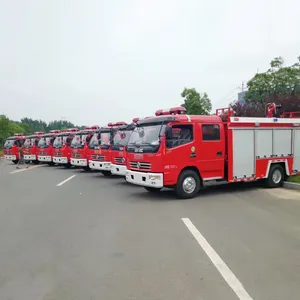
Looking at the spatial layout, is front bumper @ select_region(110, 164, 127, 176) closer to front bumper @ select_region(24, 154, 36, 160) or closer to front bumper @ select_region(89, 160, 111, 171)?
front bumper @ select_region(89, 160, 111, 171)

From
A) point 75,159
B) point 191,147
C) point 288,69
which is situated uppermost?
point 288,69

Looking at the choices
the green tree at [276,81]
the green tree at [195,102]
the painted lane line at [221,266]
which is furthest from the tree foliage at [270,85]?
the painted lane line at [221,266]

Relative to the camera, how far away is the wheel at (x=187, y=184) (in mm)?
10000

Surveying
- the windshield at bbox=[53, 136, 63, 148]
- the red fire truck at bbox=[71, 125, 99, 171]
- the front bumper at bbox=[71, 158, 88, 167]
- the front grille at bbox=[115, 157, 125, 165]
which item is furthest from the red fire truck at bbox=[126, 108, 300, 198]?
the windshield at bbox=[53, 136, 63, 148]

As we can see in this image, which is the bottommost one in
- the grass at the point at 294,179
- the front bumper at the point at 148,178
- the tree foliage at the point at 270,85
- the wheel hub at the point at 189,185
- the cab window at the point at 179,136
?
the grass at the point at 294,179

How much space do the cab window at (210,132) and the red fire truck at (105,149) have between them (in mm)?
6411

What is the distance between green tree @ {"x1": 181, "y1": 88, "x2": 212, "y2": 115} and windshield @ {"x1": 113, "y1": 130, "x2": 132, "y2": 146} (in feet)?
72.9

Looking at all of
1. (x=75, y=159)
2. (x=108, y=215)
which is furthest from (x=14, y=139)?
(x=108, y=215)

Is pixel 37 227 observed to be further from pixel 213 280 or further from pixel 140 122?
pixel 140 122

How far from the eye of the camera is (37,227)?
22.4 feet

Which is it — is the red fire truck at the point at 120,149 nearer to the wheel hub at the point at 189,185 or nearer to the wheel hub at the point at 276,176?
the wheel hub at the point at 189,185

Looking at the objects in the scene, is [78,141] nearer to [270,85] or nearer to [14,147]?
[14,147]

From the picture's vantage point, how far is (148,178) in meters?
9.96

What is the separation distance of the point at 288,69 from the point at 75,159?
70.2 feet
